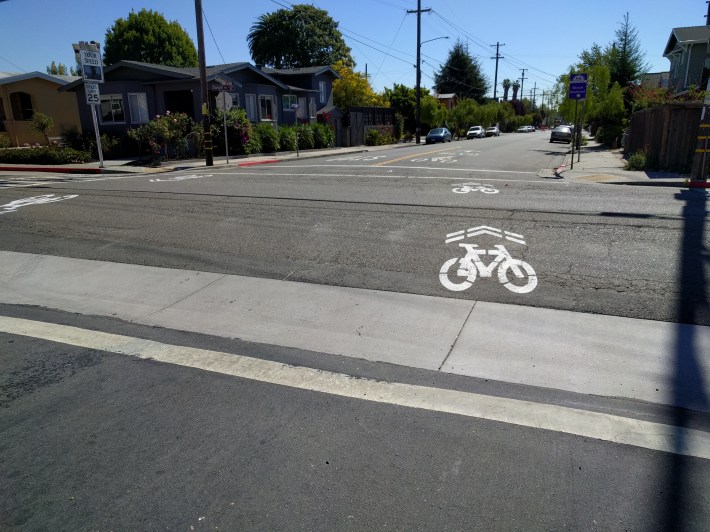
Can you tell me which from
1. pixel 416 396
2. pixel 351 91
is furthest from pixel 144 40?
pixel 416 396

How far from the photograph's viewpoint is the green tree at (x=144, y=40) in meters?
60.9

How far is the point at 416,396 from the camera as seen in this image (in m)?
4.18

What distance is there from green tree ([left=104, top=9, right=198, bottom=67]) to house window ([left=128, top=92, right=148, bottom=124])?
34.8 m

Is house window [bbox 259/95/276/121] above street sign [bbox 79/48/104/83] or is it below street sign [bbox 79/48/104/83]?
below

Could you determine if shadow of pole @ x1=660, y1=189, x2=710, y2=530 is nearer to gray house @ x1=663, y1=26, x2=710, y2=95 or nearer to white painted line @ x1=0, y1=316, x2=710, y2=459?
white painted line @ x1=0, y1=316, x2=710, y2=459

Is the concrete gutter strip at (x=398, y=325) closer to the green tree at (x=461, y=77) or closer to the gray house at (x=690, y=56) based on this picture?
the gray house at (x=690, y=56)

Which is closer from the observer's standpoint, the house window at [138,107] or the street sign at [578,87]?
the street sign at [578,87]

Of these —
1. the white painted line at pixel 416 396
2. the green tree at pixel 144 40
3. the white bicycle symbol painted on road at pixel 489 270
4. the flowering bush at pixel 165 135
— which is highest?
the green tree at pixel 144 40

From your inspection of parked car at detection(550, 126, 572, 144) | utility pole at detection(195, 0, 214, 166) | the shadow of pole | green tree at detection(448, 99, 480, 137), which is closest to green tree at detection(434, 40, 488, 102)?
green tree at detection(448, 99, 480, 137)

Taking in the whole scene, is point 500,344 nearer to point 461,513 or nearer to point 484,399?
point 484,399

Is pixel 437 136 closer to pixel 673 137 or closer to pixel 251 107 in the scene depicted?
pixel 251 107

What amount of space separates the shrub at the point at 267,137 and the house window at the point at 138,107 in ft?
20.9

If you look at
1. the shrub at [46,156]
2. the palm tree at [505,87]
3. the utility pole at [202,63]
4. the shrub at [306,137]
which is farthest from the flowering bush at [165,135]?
the palm tree at [505,87]

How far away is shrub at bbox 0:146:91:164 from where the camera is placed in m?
23.8
